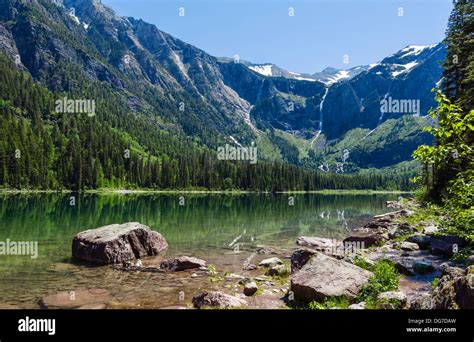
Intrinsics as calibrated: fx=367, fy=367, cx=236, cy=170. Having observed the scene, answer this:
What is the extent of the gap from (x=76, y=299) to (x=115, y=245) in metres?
9.67

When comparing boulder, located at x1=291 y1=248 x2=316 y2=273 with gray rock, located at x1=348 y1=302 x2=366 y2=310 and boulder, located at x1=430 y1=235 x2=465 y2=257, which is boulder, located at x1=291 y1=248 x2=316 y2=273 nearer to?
gray rock, located at x1=348 y1=302 x2=366 y2=310

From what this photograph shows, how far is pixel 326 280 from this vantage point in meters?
15.0

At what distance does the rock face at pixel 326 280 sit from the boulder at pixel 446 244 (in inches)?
393

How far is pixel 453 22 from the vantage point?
48.8 meters

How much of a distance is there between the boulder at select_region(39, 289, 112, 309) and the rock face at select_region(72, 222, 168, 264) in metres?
7.42

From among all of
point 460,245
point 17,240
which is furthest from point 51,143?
point 460,245

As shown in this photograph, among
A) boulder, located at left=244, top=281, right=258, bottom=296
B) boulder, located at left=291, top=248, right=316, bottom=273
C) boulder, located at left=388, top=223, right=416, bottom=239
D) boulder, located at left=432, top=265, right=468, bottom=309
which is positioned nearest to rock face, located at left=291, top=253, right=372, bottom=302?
boulder, located at left=291, top=248, right=316, bottom=273

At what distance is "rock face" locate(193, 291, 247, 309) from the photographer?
1505 centimetres

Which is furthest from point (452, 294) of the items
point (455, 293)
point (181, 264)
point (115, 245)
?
point (115, 245)

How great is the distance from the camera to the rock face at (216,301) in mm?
15055
